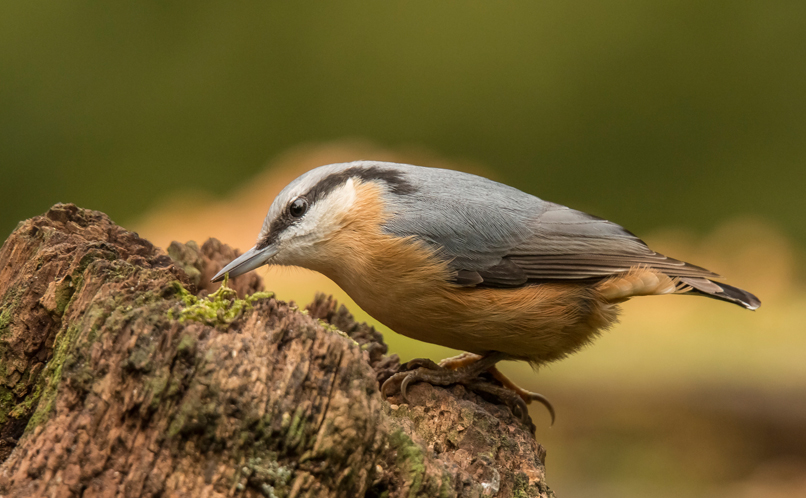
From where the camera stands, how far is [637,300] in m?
4.94

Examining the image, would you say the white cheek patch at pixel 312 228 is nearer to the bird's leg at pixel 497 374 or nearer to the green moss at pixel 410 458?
the bird's leg at pixel 497 374

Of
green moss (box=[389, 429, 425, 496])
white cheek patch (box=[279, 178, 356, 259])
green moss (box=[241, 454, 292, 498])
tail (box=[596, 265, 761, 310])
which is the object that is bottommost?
green moss (box=[241, 454, 292, 498])

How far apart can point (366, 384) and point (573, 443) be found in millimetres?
3144

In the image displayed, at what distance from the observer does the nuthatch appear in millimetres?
2391

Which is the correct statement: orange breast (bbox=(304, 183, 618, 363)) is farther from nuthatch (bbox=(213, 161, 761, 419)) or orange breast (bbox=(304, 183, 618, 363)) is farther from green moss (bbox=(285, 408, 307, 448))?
green moss (bbox=(285, 408, 307, 448))

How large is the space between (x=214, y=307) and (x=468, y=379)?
1217 millimetres

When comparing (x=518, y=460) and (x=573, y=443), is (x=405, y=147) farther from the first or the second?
(x=518, y=460)

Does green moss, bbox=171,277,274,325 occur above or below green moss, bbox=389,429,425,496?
above

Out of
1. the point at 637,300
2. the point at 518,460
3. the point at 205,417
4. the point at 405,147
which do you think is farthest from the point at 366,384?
the point at 637,300

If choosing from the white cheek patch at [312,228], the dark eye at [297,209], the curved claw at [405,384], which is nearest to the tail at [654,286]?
the curved claw at [405,384]

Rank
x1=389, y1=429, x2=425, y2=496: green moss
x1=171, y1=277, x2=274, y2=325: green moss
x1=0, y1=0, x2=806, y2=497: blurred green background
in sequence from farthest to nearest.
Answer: x1=0, y1=0, x2=806, y2=497: blurred green background, x1=389, y1=429, x2=425, y2=496: green moss, x1=171, y1=277, x2=274, y2=325: green moss

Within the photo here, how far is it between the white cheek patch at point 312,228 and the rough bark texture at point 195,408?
0.78 m

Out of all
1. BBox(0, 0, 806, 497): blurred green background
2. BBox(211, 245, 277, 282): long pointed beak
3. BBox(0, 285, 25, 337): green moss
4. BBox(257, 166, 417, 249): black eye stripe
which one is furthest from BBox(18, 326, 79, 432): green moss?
BBox(0, 0, 806, 497): blurred green background

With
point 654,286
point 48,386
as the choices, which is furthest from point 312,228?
point 654,286
